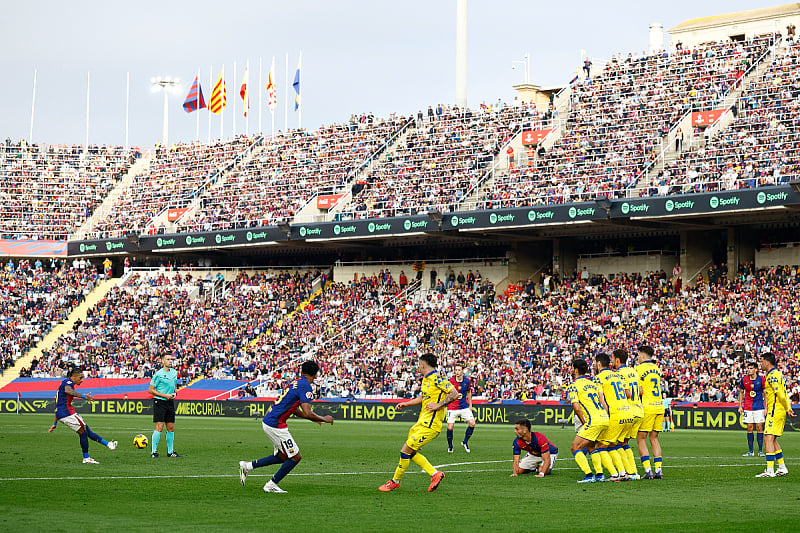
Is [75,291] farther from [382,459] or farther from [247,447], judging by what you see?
[382,459]

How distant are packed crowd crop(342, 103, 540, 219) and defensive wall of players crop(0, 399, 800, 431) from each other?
1363 cm

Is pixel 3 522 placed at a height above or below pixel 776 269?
A: below

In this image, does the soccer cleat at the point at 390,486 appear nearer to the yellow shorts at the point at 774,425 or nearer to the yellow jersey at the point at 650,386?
the yellow jersey at the point at 650,386

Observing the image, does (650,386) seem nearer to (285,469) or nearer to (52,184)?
(285,469)

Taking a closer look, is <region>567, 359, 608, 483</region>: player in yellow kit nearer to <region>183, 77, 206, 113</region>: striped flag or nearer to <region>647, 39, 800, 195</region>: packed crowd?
<region>647, 39, 800, 195</region>: packed crowd

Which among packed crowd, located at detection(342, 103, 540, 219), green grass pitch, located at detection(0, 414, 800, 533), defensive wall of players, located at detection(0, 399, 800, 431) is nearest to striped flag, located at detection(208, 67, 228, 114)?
packed crowd, located at detection(342, 103, 540, 219)

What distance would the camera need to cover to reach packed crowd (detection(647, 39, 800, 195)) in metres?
45.7

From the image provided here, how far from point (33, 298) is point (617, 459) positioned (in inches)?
2153

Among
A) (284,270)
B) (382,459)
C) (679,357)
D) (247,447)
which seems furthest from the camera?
(284,270)

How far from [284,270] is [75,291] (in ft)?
43.3

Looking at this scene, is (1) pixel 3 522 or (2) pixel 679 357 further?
(2) pixel 679 357

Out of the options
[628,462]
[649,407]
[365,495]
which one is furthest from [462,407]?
[365,495]

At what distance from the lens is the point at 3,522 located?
11953 millimetres

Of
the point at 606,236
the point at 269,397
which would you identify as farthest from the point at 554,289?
the point at 269,397
